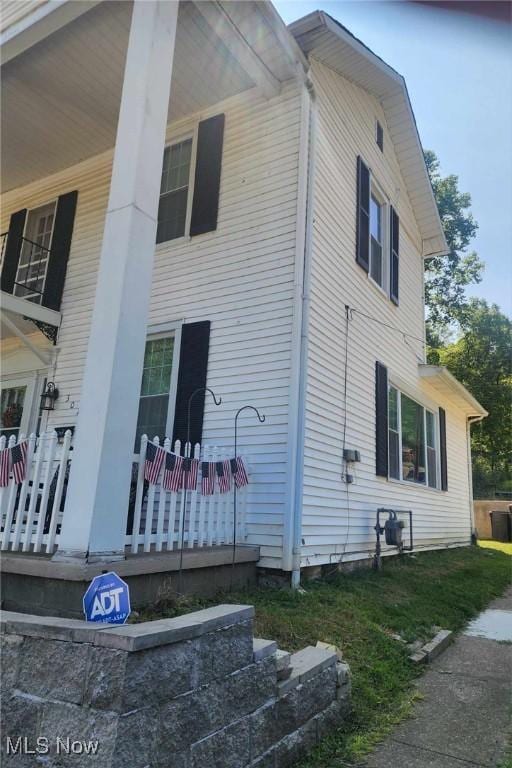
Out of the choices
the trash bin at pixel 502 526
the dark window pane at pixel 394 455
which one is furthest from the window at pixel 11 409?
the trash bin at pixel 502 526

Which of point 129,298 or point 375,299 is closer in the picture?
point 129,298

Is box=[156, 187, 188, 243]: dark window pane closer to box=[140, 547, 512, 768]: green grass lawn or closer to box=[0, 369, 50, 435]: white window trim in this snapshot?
box=[0, 369, 50, 435]: white window trim

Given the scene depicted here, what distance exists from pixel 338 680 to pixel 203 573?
1.57 metres

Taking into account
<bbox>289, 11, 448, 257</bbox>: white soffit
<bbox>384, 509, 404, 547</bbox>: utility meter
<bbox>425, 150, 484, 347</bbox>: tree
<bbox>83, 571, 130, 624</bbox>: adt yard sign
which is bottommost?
<bbox>83, 571, 130, 624</bbox>: adt yard sign

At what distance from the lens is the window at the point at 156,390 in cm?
659

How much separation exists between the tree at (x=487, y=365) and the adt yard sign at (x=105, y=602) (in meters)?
22.5

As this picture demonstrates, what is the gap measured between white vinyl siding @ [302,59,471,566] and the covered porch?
40.7 inches

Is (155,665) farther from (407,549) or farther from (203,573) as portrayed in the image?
(407,549)

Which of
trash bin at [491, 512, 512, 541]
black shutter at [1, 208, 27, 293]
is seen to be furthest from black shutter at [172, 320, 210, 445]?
trash bin at [491, 512, 512, 541]

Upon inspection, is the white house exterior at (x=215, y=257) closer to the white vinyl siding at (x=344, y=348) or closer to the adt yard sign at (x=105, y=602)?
the white vinyl siding at (x=344, y=348)

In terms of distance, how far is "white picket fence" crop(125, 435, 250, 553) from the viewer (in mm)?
4008

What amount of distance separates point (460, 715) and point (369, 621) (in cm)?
136

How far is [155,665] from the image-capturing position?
79.7 inches

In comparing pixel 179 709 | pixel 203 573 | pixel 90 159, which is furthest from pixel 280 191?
pixel 179 709
